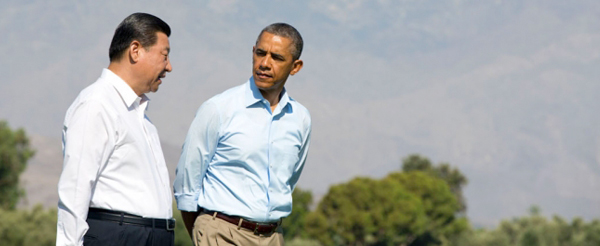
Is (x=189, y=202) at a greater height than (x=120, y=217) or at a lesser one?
greater

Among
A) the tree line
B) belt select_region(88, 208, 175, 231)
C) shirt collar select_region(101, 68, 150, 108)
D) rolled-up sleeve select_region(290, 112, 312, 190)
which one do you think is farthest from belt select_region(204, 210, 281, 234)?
the tree line

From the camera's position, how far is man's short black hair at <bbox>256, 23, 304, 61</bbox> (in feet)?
20.7

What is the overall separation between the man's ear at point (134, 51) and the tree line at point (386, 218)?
174 feet

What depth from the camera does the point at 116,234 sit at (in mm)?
4469

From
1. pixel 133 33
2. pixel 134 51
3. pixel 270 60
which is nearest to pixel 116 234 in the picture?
pixel 134 51

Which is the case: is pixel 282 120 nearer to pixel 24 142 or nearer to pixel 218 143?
pixel 218 143

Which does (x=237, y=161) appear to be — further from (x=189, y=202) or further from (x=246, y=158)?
(x=189, y=202)

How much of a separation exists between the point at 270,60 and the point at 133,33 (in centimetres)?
164

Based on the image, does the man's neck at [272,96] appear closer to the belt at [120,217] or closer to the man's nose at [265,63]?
the man's nose at [265,63]

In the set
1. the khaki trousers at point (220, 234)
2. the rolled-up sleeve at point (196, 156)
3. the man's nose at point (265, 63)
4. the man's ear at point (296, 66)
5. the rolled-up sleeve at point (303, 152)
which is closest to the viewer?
the khaki trousers at point (220, 234)

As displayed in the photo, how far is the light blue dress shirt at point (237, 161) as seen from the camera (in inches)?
235

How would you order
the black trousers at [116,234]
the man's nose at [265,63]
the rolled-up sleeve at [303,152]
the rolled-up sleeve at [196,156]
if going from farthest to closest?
1. the rolled-up sleeve at [303,152]
2. the man's nose at [265,63]
3. the rolled-up sleeve at [196,156]
4. the black trousers at [116,234]

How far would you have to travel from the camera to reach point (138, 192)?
4.59 metres

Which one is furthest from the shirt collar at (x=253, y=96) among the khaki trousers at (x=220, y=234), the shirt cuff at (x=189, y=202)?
the khaki trousers at (x=220, y=234)
